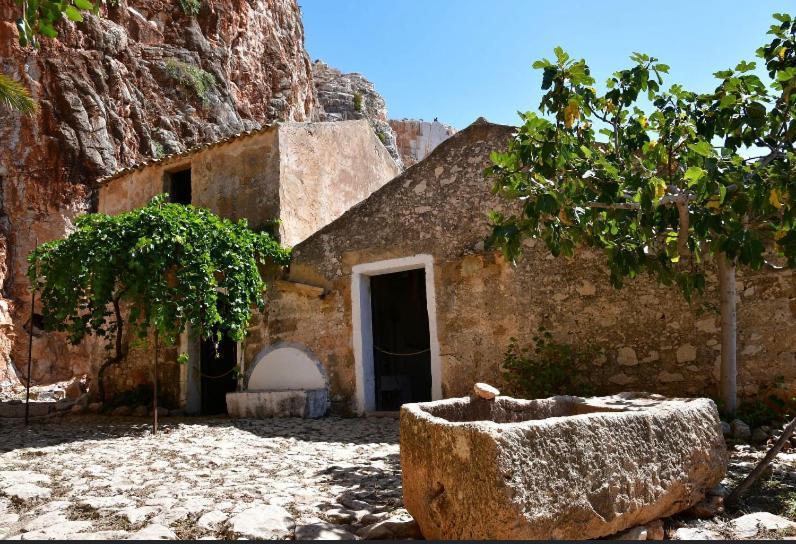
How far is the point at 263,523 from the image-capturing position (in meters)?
3.22

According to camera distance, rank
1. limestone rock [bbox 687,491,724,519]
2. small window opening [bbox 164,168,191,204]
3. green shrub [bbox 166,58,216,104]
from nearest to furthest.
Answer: limestone rock [bbox 687,491,724,519] < small window opening [bbox 164,168,191,204] < green shrub [bbox 166,58,216,104]

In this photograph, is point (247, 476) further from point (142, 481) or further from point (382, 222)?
point (382, 222)

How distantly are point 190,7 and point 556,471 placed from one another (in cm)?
2308

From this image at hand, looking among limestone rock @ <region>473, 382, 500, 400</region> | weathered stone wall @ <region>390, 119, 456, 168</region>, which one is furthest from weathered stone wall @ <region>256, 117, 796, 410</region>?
weathered stone wall @ <region>390, 119, 456, 168</region>

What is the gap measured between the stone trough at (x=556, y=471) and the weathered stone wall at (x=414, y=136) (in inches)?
1478

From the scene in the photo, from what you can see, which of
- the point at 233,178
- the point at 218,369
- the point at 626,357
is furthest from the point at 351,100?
the point at 626,357

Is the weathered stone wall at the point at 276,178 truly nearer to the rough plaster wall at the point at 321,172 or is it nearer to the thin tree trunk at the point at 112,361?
the rough plaster wall at the point at 321,172

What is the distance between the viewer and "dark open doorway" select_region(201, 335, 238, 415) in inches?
414

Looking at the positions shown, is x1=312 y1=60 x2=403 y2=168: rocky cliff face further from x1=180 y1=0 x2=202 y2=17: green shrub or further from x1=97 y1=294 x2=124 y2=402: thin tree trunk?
x1=97 y1=294 x2=124 y2=402: thin tree trunk

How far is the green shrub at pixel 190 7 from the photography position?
21.2m

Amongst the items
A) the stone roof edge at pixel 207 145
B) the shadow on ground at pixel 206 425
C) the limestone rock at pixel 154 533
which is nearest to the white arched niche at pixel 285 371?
the shadow on ground at pixel 206 425

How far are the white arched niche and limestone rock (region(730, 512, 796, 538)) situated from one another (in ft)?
19.7

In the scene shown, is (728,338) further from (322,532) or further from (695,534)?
(322,532)

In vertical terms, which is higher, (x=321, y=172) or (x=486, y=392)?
(x=321, y=172)
